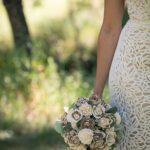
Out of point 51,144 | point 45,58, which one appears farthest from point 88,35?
point 51,144

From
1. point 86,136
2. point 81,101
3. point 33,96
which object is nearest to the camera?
point 86,136

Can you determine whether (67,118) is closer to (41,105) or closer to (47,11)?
(41,105)

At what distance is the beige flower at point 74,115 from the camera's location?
3.38 m

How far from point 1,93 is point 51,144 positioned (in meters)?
1.11

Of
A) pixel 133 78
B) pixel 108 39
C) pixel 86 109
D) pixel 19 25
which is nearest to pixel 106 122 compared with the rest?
pixel 86 109

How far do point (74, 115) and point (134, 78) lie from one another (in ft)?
1.11

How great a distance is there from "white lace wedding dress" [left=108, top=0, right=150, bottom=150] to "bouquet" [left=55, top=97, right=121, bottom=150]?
9 cm

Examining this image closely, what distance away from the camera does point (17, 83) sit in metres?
7.91

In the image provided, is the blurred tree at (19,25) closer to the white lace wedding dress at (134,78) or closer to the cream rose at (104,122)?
the white lace wedding dress at (134,78)

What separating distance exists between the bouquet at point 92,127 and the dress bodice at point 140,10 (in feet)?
1.50

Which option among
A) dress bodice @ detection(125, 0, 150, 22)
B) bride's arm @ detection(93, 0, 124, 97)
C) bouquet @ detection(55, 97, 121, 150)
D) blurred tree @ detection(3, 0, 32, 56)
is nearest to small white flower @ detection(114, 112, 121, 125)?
bouquet @ detection(55, 97, 121, 150)

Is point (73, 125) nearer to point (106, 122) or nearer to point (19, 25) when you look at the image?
point (106, 122)

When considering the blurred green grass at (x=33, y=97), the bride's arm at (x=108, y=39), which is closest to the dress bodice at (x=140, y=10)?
the bride's arm at (x=108, y=39)

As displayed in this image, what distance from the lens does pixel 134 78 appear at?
3414mm
